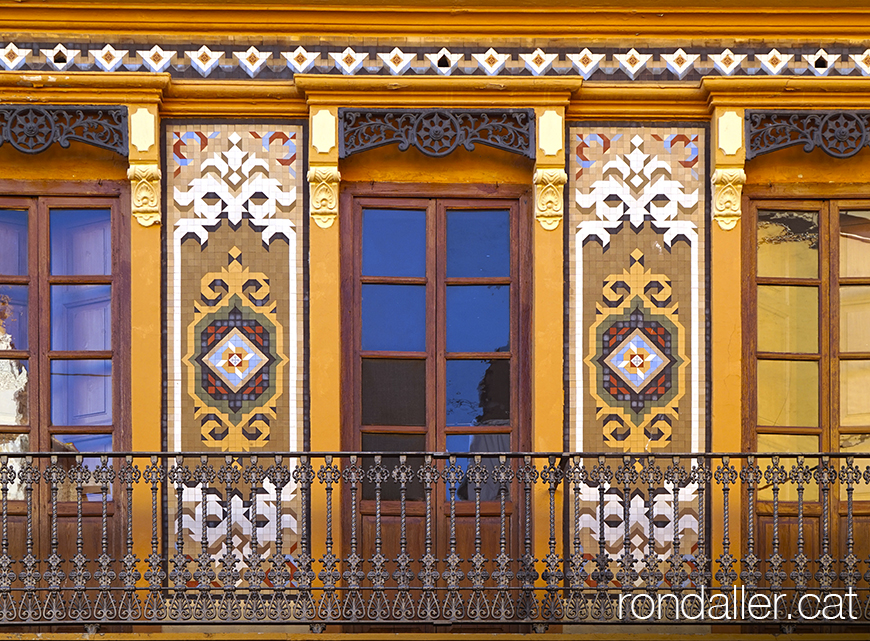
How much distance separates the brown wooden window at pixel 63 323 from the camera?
8.41 meters

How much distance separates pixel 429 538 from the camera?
25.4ft

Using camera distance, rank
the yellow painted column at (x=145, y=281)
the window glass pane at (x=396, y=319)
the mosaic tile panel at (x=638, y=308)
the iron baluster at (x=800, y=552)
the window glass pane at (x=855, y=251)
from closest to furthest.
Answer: the iron baluster at (x=800, y=552)
the yellow painted column at (x=145, y=281)
the mosaic tile panel at (x=638, y=308)
the window glass pane at (x=396, y=319)
the window glass pane at (x=855, y=251)

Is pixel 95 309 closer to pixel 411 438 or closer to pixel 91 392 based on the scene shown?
pixel 91 392

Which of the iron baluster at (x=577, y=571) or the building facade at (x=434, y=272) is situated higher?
the building facade at (x=434, y=272)

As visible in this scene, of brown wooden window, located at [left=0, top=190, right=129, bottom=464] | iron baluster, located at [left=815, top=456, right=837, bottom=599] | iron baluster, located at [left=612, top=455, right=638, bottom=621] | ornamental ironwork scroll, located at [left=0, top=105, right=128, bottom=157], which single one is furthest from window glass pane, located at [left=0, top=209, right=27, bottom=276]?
iron baluster, located at [left=815, top=456, right=837, bottom=599]

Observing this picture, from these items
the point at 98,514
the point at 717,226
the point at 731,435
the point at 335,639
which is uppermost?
the point at 717,226

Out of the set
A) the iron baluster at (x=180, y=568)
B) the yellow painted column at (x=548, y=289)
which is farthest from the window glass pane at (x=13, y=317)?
the yellow painted column at (x=548, y=289)

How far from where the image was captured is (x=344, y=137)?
8.43m

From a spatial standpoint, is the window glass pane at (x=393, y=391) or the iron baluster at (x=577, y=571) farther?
the window glass pane at (x=393, y=391)

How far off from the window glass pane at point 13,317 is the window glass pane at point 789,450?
17.4ft

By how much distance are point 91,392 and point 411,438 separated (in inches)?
90.0

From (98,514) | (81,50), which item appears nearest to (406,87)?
(81,50)

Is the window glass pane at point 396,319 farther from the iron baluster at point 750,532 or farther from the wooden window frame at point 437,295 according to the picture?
the iron baluster at point 750,532

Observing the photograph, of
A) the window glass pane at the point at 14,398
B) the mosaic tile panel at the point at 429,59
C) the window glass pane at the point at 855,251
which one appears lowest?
the window glass pane at the point at 14,398
